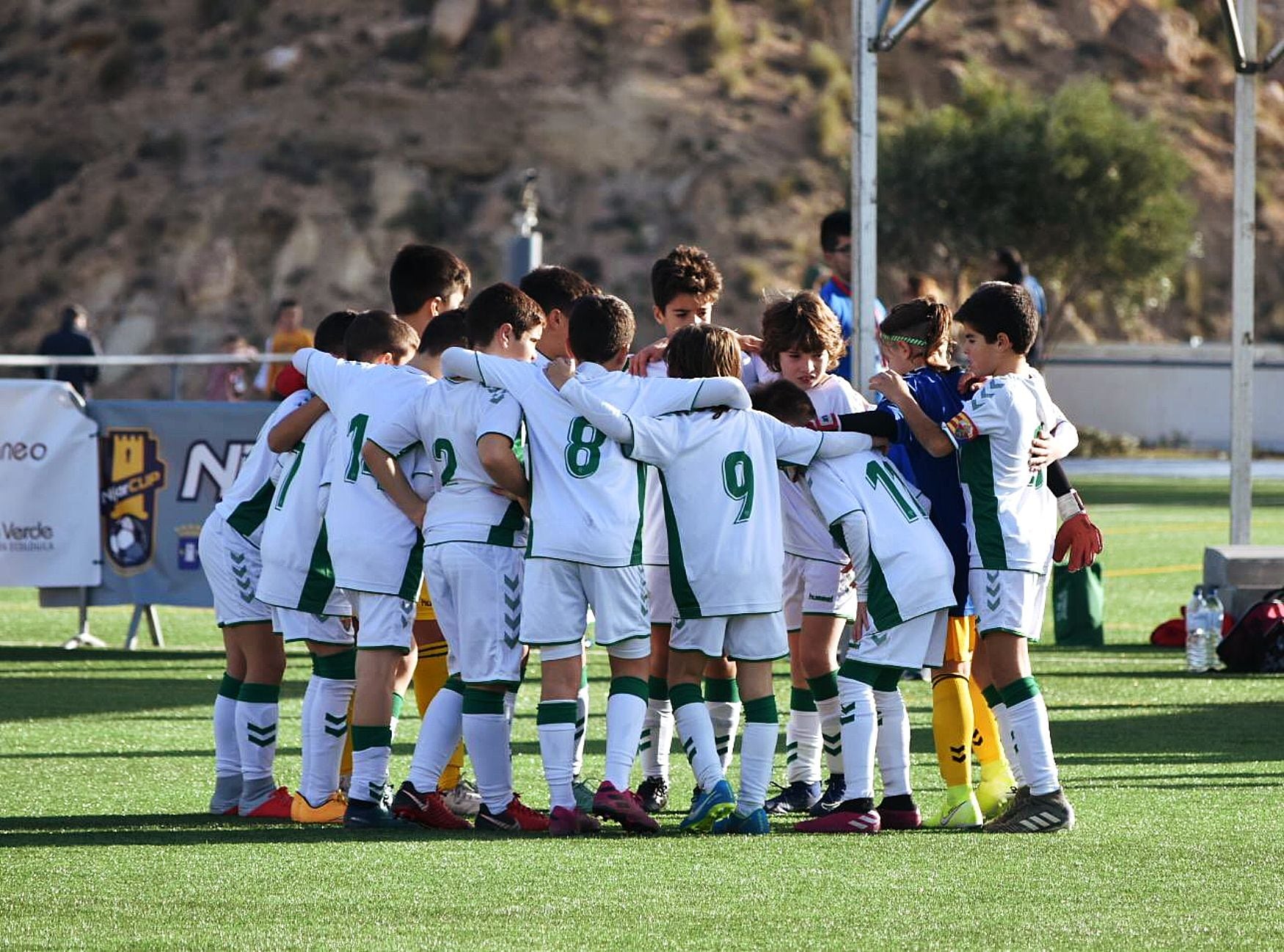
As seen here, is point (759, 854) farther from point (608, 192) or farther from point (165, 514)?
point (608, 192)

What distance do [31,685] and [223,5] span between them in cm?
5363

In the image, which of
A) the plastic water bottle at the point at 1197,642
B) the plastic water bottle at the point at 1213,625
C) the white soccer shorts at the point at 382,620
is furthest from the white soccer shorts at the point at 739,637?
the plastic water bottle at the point at 1213,625

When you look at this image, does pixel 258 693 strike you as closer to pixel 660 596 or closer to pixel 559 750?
pixel 559 750

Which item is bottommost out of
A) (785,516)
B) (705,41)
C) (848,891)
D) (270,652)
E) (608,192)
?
(848,891)

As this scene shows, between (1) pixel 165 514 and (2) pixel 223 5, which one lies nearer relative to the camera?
(1) pixel 165 514

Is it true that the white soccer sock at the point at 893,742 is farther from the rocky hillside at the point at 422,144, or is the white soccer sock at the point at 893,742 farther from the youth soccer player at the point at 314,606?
the rocky hillside at the point at 422,144

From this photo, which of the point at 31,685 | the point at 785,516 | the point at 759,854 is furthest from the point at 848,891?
the point at 31,685

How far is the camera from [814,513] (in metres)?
7.16

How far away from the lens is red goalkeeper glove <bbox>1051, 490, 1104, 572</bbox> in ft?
22.6

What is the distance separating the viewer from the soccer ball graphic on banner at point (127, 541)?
1234 centimetres

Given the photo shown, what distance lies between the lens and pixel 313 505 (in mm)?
7020

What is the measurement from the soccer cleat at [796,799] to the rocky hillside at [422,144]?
1752 inches

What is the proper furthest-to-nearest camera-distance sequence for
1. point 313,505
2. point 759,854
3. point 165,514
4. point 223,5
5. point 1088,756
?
point 223,5, point 165,514, point 1088,756, point 313,505, point 759,854

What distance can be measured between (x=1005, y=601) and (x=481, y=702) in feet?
5.78
